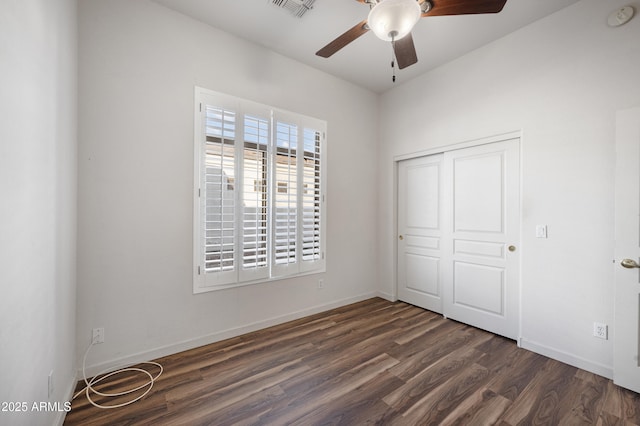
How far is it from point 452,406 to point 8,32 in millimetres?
3014

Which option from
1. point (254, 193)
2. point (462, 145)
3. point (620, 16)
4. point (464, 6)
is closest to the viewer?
point (464, 6)

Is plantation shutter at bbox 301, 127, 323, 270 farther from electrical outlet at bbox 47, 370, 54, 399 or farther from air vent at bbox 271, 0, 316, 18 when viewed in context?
electrical outlet at bbox 47, 370, 54, 399

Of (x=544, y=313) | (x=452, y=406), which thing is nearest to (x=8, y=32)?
(x=452, y=406)

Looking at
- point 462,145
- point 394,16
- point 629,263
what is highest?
point 394,16

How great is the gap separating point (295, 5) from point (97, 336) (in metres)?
3.20

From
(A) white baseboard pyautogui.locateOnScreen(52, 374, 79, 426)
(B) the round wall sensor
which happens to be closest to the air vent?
(B) the round wall sensor

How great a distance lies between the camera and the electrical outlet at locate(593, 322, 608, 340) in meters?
2.18

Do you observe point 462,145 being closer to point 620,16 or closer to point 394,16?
point 620,16

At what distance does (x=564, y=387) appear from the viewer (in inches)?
80.7

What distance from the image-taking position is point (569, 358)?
2363mm

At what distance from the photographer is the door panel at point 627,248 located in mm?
1987

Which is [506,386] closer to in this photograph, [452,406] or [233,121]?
[452,406]

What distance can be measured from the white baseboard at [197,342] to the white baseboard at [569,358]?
2.04 meters

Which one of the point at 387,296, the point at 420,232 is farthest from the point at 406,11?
the point at 387,296
